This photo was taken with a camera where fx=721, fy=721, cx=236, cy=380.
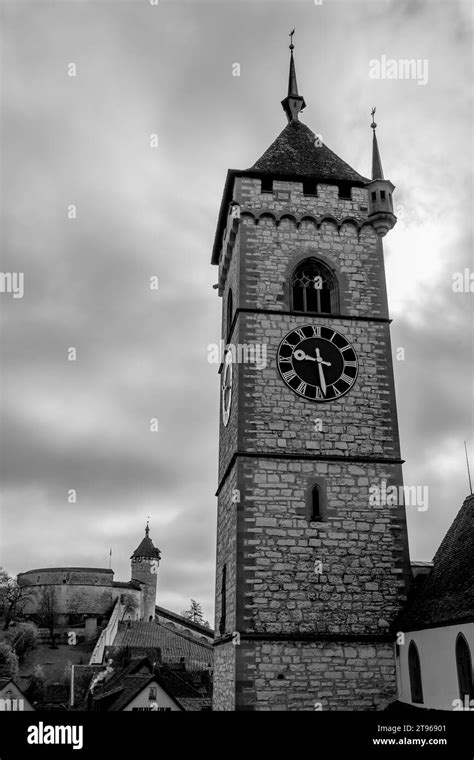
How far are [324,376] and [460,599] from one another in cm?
635

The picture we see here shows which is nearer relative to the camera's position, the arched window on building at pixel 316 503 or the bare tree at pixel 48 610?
the arched window on building at pixel 316 503

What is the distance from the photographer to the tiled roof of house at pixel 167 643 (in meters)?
53.6

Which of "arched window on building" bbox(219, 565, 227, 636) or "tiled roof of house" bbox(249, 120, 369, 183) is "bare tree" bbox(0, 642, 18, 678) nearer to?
"arched window on building" bbox(219, 565, 227, 636)

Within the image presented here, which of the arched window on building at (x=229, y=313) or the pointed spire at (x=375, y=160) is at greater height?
the pointed spire at (x=375, y=160)

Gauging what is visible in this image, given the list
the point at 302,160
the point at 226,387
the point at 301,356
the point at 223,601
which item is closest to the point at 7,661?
the point at 223,601

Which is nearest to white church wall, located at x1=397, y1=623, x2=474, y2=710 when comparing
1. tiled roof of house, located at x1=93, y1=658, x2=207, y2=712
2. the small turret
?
the small turret

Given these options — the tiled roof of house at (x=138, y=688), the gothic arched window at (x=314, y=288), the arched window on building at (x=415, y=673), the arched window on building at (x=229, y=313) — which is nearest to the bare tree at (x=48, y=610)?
the tiled roof of house at (x=138, y=688)

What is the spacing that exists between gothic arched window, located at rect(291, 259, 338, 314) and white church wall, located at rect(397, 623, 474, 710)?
26.5 ft

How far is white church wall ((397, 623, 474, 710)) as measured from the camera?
1228cm

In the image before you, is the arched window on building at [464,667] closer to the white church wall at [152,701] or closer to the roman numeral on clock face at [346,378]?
the roman numeral on clock face at [346,378]

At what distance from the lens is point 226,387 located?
1941 cm

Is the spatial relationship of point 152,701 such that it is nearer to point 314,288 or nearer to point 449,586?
point 314,288

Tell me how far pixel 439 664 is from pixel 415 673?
1212 mm

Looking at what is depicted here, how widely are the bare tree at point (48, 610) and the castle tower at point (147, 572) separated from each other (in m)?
9.14
